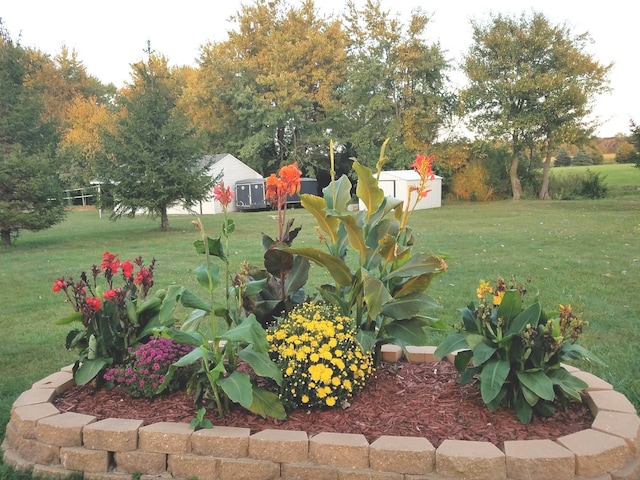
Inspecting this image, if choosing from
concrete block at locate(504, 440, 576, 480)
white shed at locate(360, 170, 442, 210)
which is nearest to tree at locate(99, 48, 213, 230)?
white shed at locate(360, 170, 442, 210)

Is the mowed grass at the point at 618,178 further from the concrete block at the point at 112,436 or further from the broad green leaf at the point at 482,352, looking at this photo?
the concrete block at the point at 112,436

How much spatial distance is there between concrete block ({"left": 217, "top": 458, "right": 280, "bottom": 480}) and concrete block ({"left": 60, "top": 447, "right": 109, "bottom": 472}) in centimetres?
57

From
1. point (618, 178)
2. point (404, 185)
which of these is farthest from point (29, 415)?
point (618, 178)

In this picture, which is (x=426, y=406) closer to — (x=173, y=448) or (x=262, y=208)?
(x=173, y=448)

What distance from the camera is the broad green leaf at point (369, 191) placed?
9.62ft

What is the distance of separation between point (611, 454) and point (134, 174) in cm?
1496

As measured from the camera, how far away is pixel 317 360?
2545 mm

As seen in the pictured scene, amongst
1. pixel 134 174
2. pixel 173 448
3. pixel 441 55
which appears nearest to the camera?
pixel 173 448

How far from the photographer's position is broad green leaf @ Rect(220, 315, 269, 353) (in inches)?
93.8

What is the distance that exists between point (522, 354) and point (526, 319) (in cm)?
18

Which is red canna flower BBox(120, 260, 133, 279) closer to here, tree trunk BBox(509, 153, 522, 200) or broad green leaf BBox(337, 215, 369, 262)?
broad green leaf BBox(337, 215, 369, 262)

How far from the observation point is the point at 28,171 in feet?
40.8

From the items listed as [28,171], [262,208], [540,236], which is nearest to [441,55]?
[262,208]

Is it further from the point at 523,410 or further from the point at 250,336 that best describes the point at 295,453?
the point at 523,410
